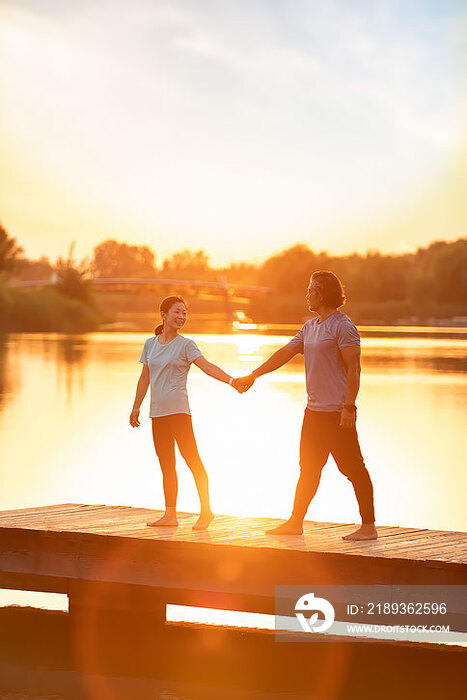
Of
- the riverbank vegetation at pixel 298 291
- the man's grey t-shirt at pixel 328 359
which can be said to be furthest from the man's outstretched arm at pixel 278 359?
the riverbank vegetation at pixel 298 291

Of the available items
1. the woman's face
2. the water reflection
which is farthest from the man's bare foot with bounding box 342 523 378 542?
the water reflection

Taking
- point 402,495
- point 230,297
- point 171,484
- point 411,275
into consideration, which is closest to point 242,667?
point 171,484

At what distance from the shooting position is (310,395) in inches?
289

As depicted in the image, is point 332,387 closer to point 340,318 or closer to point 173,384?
point 340,318

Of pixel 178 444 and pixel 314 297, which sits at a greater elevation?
pixel 314 297

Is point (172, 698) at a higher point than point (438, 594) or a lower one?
lower

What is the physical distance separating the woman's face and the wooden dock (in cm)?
140

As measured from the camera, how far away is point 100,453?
22.0 meters

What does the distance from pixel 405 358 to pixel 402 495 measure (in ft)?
147

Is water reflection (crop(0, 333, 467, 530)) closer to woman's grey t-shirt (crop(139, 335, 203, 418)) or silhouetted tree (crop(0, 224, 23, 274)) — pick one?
woman's grey t-shirt (crop(139, 335, 203, 418))

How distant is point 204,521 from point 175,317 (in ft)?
4.67

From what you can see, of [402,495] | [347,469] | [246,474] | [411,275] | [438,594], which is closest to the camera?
[438,594]

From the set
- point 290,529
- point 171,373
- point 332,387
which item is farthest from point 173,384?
point 290,529

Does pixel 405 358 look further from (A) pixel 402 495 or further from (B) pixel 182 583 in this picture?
(B) pixel 182 583
